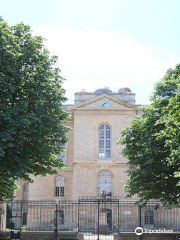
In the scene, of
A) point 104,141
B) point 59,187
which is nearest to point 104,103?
point 104,141

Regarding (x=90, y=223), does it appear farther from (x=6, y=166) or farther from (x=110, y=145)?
(x=6, y=166)

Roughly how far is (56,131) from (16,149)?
222cm

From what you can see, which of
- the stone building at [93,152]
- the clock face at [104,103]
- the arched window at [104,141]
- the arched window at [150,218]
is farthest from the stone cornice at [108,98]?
the arched window at [150,218]

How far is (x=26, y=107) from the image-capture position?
1762 cm

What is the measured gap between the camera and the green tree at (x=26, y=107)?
17109 mm

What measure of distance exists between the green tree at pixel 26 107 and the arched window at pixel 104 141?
811 inches

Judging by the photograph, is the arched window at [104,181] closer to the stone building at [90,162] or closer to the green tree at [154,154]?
the stone building at [90,162]

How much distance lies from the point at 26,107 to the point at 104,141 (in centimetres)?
2323

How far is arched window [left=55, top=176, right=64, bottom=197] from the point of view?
40.6 meters

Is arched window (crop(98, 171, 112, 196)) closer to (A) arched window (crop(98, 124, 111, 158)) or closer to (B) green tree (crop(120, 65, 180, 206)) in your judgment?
(A) arched window (crop(98, 124, 111, 158))

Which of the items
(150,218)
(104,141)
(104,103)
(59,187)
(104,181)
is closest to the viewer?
(150,218)

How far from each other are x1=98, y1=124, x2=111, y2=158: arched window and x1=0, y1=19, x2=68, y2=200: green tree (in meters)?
20.6

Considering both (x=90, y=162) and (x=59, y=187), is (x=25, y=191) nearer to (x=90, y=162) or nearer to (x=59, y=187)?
(x=59, y=187)

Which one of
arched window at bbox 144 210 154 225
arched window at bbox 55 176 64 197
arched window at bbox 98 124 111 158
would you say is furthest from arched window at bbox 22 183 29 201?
arched window at bbox 144 210 154 225
